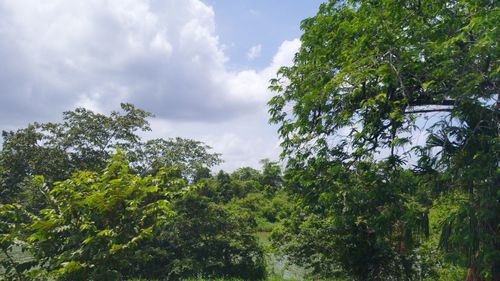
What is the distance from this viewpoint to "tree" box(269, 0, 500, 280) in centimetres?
602

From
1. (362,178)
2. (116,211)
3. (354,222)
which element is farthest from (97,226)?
(354,222)

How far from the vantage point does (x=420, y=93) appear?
802 centimetres

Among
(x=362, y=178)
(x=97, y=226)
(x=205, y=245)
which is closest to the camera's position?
(x=97, y=226)

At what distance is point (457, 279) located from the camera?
1112cm

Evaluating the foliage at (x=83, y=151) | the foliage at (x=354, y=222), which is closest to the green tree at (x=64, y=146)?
the foliage at (x=83, y=151)

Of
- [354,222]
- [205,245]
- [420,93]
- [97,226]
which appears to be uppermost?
[420,93]

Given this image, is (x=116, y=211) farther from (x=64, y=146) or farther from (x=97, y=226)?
(x=64, y=146)

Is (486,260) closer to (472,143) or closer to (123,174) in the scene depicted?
(472,143)

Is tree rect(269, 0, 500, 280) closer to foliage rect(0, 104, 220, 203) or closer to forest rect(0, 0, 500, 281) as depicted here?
forest rect(0, 0, 500, 281)

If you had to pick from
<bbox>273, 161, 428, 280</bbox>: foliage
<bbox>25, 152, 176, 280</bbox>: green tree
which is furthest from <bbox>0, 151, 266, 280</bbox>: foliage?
<bbox>273, 161, 428, 280</bbox>: foliage

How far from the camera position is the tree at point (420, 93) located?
6016mm

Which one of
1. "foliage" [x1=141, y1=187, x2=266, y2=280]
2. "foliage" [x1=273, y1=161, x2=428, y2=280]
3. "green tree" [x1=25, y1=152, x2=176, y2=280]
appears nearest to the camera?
"green tree" [x1=25, y1=152, x2=176, y2=280]

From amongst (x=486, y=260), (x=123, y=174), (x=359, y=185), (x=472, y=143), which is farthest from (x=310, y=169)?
(x=123, y=174)

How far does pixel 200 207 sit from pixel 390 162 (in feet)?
28.0
